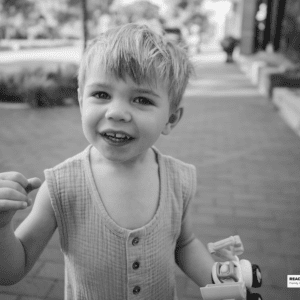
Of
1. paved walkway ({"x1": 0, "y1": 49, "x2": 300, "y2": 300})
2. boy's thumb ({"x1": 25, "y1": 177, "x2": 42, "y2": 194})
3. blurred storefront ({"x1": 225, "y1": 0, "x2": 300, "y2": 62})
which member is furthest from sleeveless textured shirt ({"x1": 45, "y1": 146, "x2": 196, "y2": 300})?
blurred storefront ({"x1": 225, "y1": 0, "x2": 300, "y2": 62})

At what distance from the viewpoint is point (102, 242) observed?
47.0 inches

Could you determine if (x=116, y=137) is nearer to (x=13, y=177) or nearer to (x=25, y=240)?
(x=13, y=177)

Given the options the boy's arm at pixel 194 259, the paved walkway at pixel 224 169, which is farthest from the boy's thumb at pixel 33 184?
the paved walkway at pixel 224 169

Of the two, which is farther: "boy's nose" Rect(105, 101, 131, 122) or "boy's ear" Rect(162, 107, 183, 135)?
"boy's ear" Rect(162, 107, 183, 135)

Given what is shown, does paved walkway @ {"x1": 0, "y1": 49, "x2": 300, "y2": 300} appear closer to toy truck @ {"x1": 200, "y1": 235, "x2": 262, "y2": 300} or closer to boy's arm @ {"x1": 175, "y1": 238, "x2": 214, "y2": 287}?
boy's arm @ {"x1": 175, "y1": 238, "x2": 214, "y2": 287}

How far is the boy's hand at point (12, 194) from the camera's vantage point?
0.97 meters

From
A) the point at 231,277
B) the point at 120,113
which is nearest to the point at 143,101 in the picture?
the point at 120,113

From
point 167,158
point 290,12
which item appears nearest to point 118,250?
point 167,158

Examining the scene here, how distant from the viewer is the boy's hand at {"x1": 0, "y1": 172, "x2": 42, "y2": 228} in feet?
3.17

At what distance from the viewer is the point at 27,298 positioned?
2.26 metres

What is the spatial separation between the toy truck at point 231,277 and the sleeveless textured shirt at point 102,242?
226 millimetres

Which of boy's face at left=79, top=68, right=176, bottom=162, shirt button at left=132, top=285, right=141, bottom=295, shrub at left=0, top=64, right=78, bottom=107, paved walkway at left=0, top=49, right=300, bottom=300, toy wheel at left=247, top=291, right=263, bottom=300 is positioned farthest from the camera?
shrub at left=0, top=64, right=78, bottom=107

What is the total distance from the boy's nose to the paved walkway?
1223mm

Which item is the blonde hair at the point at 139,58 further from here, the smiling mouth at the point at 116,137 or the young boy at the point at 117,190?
the smiling mouth at the point at 116,137
